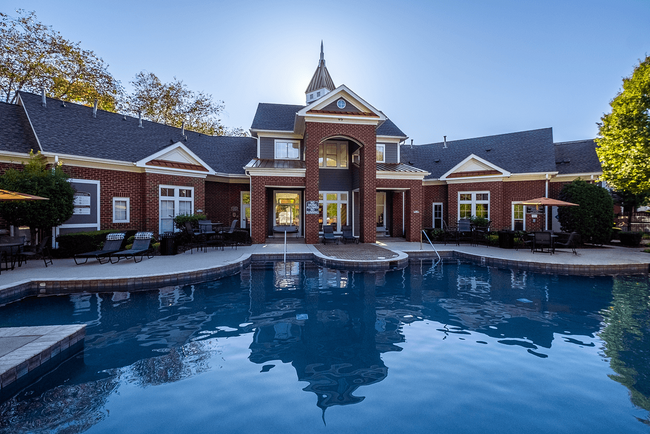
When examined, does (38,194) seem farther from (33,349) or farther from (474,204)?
(474,204)

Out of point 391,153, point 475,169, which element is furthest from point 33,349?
point 475,169

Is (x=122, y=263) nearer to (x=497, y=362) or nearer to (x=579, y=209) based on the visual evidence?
(x=497, y=362)

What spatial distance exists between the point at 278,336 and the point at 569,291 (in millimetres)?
7955

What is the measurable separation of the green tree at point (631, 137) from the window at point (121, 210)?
2310 cm

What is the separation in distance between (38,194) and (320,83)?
2049 cm

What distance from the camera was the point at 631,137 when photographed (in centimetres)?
1395

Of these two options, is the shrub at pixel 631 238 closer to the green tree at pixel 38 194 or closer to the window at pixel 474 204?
the window at pixel 474 204

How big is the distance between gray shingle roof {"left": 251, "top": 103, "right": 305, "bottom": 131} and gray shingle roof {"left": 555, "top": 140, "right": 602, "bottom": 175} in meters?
17.0

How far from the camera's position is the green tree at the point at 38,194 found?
32.9 ft

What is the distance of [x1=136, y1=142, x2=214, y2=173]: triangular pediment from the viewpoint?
14.2 metres

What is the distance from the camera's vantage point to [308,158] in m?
15.4

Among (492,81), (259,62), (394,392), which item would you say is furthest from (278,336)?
(492,81)

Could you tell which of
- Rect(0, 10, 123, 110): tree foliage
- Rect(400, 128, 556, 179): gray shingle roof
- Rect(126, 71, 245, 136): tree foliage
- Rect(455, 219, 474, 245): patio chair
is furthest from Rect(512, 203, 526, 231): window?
Rect(0, 10, 123, 110): tree foliage

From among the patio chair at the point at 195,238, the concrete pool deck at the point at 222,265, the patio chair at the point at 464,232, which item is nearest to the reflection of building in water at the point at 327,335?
the concrete pool deck at the point at 222,265
